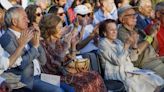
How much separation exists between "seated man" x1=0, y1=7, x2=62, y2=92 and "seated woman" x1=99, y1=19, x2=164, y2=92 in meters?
1.16

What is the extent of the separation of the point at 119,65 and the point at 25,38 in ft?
5.94

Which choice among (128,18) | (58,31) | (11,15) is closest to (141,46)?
(128,18)

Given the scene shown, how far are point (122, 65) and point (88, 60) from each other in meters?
0.72

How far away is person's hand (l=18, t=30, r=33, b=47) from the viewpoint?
5645 mm

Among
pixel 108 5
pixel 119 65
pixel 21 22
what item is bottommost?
pixel 119 65

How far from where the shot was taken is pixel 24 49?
5.98 m

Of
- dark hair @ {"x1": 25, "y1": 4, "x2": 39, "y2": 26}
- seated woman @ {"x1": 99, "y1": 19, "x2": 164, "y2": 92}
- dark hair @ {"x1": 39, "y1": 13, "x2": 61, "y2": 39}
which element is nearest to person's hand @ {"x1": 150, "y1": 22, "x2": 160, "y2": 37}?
seated woman @ {"x1": 99, "y1": 19, "x2": 164, "y2": 92}

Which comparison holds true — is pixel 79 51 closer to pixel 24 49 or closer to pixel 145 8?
pixel 24 49

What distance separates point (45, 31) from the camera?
660 centimetres

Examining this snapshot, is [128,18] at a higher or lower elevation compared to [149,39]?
higher

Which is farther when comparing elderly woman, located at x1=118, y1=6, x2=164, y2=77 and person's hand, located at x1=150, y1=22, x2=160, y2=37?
person's hand, located at x1=150, y1=22, x2=160, y2=37

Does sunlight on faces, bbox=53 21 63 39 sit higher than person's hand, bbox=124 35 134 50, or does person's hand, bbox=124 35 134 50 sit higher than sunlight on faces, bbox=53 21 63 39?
sunlight on faces, bbox=53 21 63 39

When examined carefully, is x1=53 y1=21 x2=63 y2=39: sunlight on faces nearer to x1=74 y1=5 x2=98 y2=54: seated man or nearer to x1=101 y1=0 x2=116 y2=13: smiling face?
x1=74 y1=5 x2=98 y2=54: seated man

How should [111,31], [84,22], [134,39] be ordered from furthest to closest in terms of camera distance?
1. [84,22]
2. [134,39]
3. [111,31]
